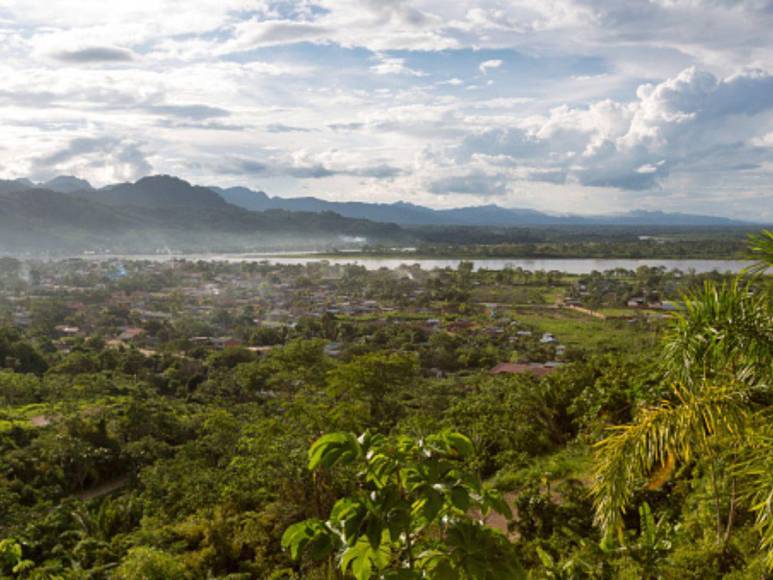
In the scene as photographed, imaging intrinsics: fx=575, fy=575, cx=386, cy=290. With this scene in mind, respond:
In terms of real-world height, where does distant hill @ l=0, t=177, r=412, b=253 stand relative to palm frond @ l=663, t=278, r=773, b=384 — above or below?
above

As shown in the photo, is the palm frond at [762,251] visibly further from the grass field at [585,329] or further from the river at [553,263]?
the river at [553,263]

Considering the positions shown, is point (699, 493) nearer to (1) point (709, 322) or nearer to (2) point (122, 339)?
(1) point (709, 322)

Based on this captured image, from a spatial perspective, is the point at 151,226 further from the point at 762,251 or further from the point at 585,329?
the point at 762,251

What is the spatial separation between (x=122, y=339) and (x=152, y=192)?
459 ft

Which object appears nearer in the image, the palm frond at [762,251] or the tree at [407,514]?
the tree at [407,514]

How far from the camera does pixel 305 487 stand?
6.40 m

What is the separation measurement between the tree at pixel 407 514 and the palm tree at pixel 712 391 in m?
1.50

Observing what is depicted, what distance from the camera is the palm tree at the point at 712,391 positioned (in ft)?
8.98

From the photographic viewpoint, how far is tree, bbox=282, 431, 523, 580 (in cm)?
154

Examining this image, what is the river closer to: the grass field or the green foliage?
the grass field

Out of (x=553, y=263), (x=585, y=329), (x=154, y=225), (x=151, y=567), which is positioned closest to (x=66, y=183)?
(x=154, y=225)

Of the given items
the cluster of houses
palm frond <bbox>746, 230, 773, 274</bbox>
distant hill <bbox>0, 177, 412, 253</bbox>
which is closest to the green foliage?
palm frond <bbox>746, 230, 773, 274</bbox>

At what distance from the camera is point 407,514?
160 centimetres

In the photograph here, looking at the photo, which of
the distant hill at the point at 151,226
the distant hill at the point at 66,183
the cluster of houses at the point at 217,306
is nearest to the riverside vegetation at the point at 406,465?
the cluster of houses at the point at 217,306
